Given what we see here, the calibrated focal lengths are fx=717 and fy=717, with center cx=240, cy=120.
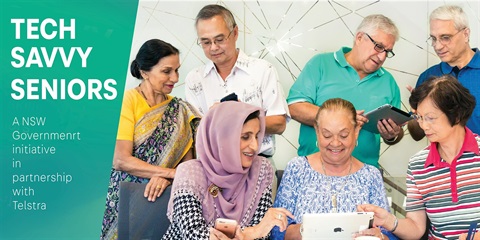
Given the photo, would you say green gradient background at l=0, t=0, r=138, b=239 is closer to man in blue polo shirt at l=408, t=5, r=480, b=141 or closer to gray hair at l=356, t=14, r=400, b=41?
gray hair at l=356, t=14, r=400, b=41

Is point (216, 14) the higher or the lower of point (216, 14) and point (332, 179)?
the higher

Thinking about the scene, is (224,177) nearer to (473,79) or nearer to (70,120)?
(473,79)

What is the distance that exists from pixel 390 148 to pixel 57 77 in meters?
2.10

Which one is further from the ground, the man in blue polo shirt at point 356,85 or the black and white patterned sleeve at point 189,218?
the man in blue polo shirt at point 356,85

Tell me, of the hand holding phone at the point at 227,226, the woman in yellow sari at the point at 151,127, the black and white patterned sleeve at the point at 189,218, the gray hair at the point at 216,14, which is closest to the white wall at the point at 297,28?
the gray hair at the point at 216,14

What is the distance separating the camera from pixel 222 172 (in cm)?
290

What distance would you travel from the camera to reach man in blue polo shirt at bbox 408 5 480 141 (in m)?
3.53

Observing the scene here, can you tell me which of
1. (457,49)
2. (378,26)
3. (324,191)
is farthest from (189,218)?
(457,49)

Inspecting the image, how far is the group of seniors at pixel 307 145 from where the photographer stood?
2764 millimetres

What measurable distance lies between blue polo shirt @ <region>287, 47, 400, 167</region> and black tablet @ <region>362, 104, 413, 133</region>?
9.6 inches

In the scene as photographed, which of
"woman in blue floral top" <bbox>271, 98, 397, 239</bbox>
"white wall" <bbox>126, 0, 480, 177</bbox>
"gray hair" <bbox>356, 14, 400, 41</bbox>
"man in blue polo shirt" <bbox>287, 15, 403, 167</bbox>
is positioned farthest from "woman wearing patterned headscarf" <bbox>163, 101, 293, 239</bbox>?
"white wall" <bbox>126, 0, 480, 177</bbox>

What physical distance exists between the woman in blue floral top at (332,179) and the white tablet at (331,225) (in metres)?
0.43

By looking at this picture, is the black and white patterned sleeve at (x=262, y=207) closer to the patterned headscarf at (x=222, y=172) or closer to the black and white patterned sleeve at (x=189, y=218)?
the patterned headscarf at (x=222, y=172)

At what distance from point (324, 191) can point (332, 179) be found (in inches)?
2.6
